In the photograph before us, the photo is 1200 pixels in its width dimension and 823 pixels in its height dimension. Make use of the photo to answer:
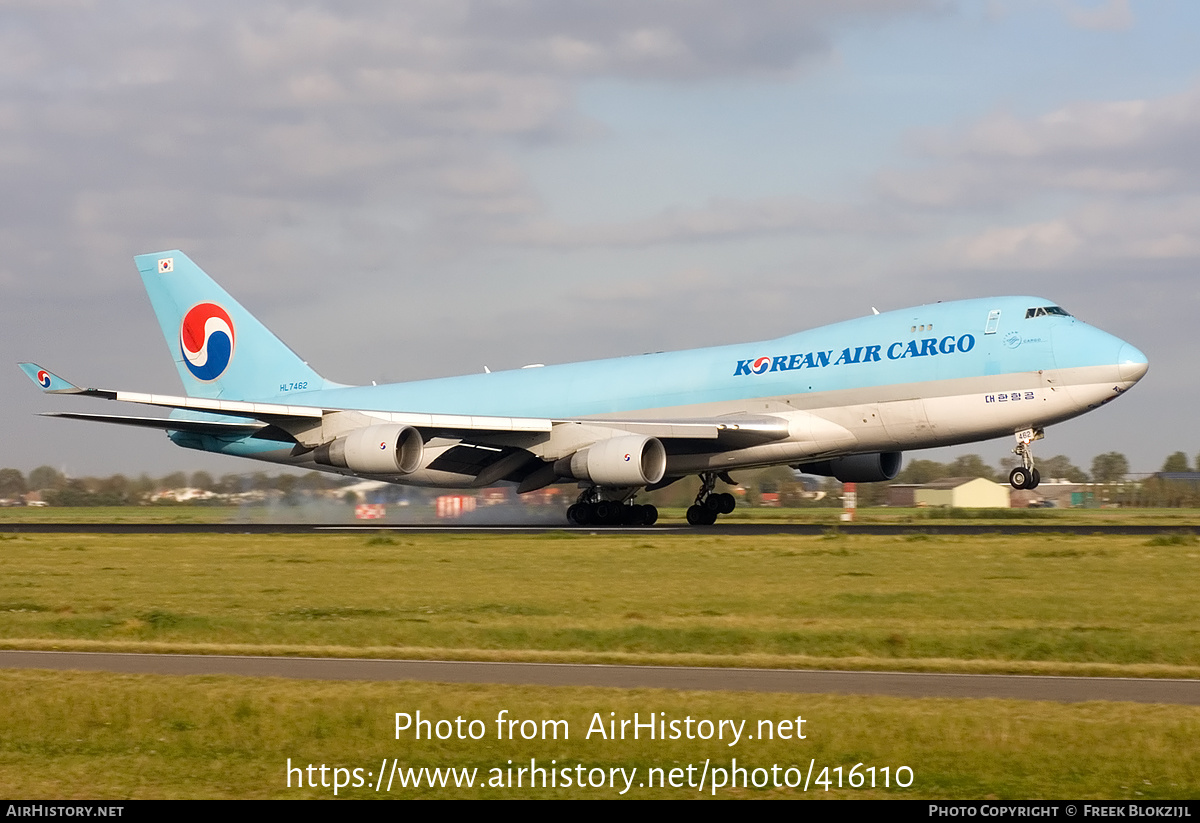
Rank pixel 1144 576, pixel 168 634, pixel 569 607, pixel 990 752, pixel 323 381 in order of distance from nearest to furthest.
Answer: pixel 990 752 < pixel 168 634 < pixel 569 607 < pixel 1144 576 < pixel 323 381

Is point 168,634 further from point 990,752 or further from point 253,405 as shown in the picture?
point 253,405

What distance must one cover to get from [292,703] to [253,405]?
26.6m

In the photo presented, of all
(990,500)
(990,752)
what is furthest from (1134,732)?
(990,500)

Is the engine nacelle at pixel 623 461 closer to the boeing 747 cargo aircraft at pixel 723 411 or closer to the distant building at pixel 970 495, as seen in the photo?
the boeing 747 cargo aircraft at pixel 723 411

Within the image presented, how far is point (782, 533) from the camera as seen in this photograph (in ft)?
109

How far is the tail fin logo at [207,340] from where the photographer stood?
46812mm

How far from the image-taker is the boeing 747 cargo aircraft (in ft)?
108

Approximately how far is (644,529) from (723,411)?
3.99 metres

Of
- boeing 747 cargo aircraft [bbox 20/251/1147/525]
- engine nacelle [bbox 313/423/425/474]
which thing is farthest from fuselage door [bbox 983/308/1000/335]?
engine nacelle [bbox 313/423/425/474]

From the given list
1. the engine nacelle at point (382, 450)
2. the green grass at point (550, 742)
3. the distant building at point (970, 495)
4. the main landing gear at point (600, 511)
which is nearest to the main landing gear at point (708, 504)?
the main landing gear at point (600, 511)

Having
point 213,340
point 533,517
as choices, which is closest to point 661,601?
point 533,517

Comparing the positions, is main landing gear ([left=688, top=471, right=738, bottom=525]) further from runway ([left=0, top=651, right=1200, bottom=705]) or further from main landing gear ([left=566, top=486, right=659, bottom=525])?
runway ([left=0, top=651, right=1200, bottom=705])

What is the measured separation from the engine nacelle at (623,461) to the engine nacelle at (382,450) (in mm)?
4427

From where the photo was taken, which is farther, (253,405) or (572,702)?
(253,405)
